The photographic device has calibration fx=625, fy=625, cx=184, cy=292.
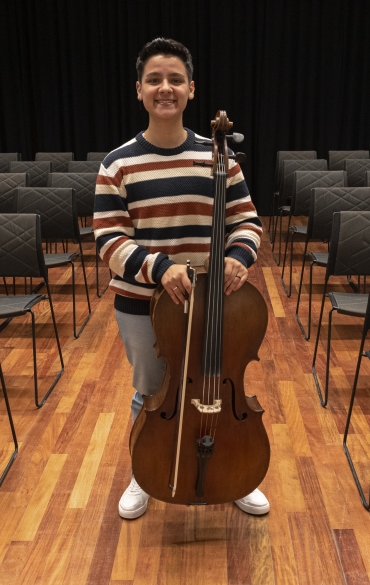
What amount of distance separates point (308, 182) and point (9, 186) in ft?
7.37

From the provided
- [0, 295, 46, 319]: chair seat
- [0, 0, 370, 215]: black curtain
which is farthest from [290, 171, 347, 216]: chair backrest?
[0, 0, 370, 215]: black curtain

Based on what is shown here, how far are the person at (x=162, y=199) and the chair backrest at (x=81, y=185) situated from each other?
9.79 ft

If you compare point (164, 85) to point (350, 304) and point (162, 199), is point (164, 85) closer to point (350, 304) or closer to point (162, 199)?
point (162, 199)

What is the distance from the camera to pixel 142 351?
6.34 ft

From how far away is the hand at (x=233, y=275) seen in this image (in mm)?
1686

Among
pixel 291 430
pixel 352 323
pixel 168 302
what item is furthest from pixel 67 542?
pixel 352 323

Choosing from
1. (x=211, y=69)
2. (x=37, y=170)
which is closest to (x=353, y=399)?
(x=37, y=170)

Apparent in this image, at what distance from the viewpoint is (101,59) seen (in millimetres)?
7887

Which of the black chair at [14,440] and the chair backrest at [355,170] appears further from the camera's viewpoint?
the chair backrest at [355,170]

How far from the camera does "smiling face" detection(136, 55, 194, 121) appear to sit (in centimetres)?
170

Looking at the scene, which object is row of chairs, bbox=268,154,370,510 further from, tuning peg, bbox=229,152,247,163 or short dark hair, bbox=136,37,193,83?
short dark hair, bbox=136,37,193,83

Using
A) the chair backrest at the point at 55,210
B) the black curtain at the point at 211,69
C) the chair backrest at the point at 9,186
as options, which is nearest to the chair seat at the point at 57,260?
the chair backrest at the point at 55,210

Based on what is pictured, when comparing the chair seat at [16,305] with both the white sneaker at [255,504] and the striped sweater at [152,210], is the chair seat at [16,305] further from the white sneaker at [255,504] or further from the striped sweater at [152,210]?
the white sneaker at [255,504]

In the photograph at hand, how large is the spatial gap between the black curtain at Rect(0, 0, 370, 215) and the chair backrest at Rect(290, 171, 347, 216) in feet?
11.1
